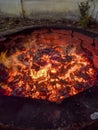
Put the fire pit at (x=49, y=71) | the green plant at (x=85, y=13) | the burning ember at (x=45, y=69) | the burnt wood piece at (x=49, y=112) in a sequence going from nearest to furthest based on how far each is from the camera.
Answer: the burnt wood piece at (x=49, y=112)
the fire pit at (x=49, y=71)
the burning ember at (x=45, y=69)
the green plant at (x=85, y=13)

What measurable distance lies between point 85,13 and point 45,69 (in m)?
2.62

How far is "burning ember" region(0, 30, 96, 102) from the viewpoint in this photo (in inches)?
101

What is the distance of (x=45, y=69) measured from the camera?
114 inches

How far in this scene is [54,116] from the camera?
209cm

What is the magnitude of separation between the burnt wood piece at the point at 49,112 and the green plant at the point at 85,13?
307 centimetres

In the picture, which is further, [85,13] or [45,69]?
[85,13]

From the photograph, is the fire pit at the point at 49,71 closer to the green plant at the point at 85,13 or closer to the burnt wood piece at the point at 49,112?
the burnt wood piece at the point at 49,112

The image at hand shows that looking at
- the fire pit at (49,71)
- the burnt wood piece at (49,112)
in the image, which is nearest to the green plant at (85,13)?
the fire pit at (49,71)

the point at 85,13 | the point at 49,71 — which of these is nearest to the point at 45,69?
the point at 49,71

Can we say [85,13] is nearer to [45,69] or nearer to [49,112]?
[45,69]

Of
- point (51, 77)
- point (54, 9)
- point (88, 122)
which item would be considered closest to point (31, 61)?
point (51, 77)

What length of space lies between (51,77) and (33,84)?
0.70 feet

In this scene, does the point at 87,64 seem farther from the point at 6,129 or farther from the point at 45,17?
the point at 45,17

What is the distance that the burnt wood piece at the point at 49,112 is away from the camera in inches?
80.2
